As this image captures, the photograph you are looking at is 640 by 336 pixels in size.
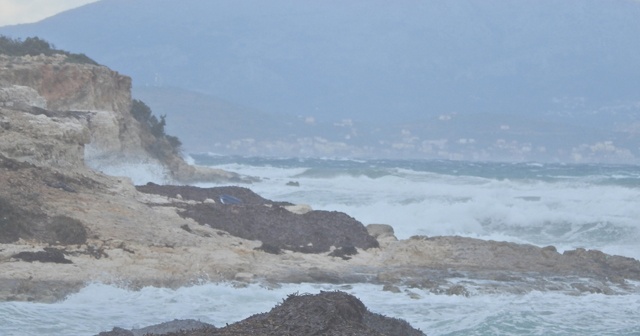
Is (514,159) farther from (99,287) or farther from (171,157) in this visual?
(99,287)

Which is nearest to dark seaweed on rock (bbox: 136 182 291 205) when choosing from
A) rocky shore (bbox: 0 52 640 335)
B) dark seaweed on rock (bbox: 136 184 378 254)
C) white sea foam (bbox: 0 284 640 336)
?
rocky shore (bbox: 0 52 640 335)

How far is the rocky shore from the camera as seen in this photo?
14.5 metres

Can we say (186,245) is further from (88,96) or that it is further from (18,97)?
(88,96)

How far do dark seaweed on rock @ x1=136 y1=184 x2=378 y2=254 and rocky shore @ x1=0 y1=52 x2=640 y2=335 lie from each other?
34 mm

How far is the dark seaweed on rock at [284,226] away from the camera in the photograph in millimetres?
18312

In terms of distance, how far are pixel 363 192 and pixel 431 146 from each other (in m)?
64.3

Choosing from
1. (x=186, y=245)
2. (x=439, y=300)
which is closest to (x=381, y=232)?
(x=186, y=245)

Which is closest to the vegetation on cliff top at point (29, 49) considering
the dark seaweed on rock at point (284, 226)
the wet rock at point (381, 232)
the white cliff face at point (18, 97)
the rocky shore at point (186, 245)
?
the white cliff face at point (18, 97)

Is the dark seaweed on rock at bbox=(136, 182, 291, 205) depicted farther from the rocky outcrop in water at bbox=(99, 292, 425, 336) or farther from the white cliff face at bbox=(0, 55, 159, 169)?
the rocky outcrop in water at bbox=(99, 292, 425, 336)

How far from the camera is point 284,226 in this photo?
1941 cm

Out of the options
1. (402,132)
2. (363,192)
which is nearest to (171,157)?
(363,192)

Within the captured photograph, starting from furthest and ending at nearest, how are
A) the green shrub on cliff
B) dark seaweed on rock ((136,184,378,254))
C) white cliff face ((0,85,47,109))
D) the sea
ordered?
the green shrub on cliff
white cliff face ((0,85,47,109))
dark seaweed on rock ((136,184,378,254))
the sea

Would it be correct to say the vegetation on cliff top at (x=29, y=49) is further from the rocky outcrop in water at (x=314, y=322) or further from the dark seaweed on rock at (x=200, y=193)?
the rocky outcrop in water at (x=314, y=322)

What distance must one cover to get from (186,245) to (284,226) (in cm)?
319
